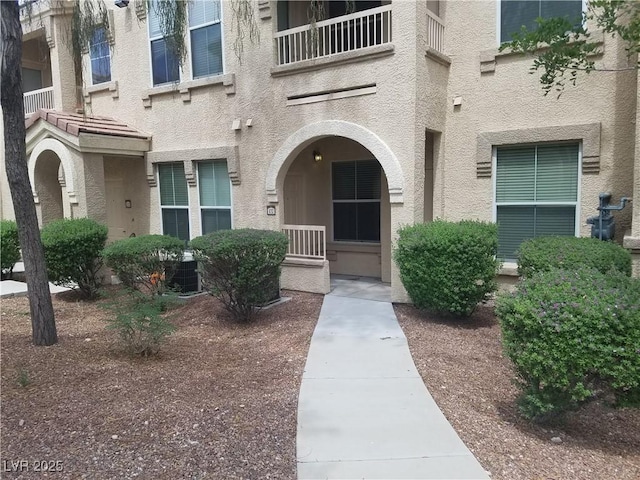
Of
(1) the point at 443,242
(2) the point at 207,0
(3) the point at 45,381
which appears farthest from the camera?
(2) the point at 207,0

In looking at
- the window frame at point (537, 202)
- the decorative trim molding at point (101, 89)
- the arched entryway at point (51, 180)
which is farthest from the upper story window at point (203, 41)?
the window frame at point (537, 202)

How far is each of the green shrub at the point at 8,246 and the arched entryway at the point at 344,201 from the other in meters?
6.00

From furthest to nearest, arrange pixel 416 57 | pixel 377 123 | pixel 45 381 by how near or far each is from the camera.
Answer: pixel 377 123
pixel 416 57
pixel 45 381

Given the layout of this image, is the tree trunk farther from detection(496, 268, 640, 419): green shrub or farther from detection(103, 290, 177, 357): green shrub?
detection(496, 268, 640, 419): green shrub

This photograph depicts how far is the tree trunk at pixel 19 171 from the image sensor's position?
530cm

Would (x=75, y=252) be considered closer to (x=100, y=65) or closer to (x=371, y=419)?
(x=100, y=65)

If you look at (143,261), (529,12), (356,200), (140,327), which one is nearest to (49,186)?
(143,261)

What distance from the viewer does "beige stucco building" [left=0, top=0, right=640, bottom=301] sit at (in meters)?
7.53

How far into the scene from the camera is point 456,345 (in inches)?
239

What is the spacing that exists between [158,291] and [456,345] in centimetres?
478

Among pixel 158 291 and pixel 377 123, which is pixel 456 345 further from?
pixel 158 291

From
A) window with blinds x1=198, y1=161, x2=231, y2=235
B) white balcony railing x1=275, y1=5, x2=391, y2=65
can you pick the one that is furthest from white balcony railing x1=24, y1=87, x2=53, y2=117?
white balcony railing x1=275, y1=5, x2=391, y2=65


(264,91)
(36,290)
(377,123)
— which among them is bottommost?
(36,290)

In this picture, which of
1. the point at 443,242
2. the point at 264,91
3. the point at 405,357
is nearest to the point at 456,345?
the point at 405,357
